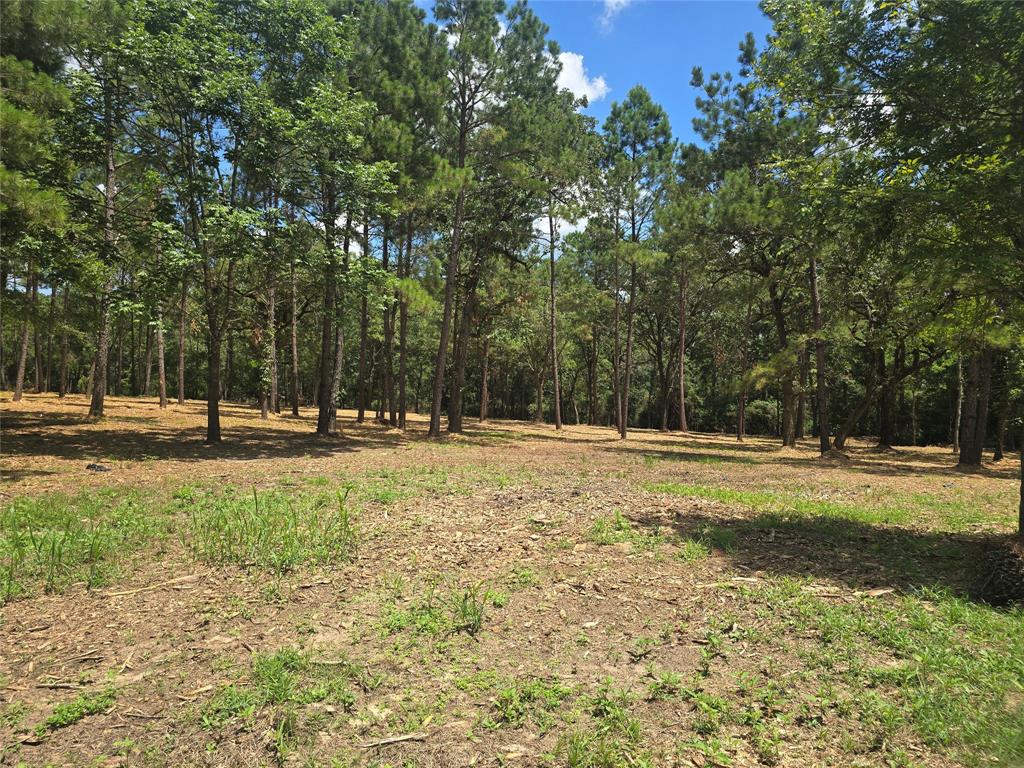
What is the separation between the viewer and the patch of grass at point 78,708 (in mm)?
3043

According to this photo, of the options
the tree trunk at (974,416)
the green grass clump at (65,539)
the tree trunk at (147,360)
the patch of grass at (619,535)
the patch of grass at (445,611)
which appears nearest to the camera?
the patch of grass at (445,611)

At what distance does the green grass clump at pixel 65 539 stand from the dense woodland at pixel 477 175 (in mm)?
4270

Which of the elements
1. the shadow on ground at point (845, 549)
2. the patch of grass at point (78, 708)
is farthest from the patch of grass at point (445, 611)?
the shadow on ground at point (845, 549)

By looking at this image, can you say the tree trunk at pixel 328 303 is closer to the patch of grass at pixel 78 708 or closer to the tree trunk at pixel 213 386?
the tree trunk at pixel 213 386

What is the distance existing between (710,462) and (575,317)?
1948 cm

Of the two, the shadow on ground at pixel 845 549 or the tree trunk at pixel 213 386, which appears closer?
the shadow on ground at pixel 845 549

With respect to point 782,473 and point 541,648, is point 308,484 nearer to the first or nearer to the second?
point 541,648

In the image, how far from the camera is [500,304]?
25.0 meters

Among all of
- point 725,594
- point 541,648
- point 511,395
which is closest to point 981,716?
point 725,594

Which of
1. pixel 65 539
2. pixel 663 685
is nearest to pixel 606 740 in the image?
pixel 663 685

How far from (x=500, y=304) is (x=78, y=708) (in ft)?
74.0

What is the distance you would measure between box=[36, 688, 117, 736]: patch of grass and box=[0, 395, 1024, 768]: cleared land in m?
0.02

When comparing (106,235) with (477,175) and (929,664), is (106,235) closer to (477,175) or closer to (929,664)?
(477,175)

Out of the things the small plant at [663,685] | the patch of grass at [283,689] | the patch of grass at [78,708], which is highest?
the small plant at [663,685]
